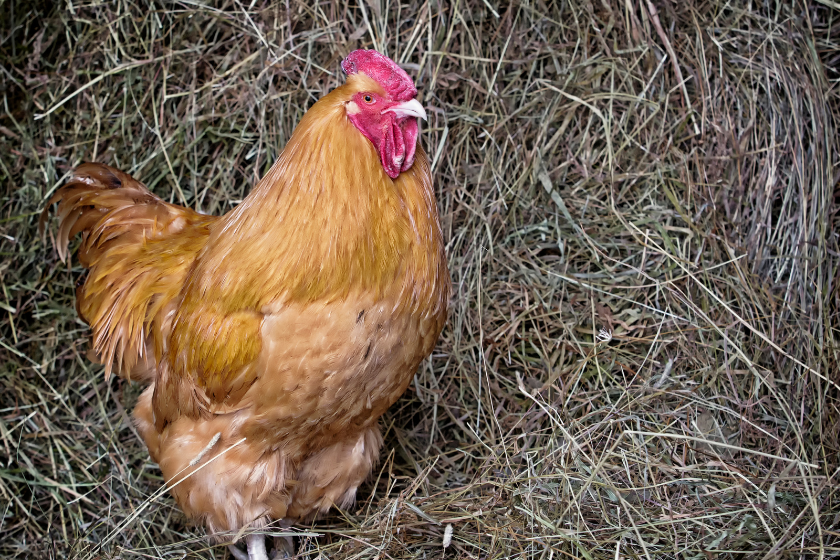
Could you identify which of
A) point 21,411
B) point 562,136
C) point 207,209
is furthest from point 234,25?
point 21,411

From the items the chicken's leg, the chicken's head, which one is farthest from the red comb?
the chicken's leg

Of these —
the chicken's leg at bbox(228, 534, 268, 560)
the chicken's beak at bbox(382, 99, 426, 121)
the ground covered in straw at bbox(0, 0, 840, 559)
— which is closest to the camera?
the chicken's beak at bbox(382, 99, 426, 121)

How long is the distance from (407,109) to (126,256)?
3.89 ft

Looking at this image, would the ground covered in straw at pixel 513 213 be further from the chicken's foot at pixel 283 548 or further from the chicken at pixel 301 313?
the chicken at pixel 301 313

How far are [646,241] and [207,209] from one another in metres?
1.85

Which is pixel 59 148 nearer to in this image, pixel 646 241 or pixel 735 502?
pixel 646 241

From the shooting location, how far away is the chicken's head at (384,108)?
7.02 ft

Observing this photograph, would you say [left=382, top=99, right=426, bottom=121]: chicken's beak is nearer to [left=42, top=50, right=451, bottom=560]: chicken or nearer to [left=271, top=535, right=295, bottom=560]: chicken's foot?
[left=42, top=50, right=451, bottom=560]: chicken

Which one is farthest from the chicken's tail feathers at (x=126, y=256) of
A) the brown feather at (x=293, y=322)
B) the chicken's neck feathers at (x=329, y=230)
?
the chicken's neck feathers at (x=329, y=230)

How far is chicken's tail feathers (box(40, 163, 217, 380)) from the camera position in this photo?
2529 millimetres

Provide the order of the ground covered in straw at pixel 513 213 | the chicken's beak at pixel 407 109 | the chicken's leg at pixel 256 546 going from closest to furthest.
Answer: the chicken's beak at pixel 407 109 < the chicken's leg at pixel 256 546 < the ground covered in straw at pixel 513 213

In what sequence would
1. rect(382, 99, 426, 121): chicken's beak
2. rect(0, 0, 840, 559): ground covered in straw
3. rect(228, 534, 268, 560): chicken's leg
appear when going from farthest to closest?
rect(0, 0, 840, 559): ground covered in straw
rect(228, 534, 268, 560): chicken's leg
rect(382, 99, 426, 121): chicken's beak

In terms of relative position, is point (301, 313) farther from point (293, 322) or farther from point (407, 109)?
point (407, 109)

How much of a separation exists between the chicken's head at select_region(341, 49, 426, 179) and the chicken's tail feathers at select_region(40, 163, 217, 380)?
0.78 m
